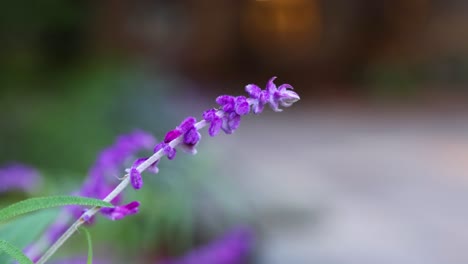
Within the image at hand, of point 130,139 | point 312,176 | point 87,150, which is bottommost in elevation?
point 130,139

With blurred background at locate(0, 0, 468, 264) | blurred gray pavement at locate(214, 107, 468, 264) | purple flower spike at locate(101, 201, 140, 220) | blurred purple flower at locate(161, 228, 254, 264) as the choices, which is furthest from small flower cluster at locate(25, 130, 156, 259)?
blurred gray pavement at locate(214, 107, 468, 264)

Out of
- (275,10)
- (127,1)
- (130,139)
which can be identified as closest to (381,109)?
(275,10)

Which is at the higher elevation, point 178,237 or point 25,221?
point 178,237

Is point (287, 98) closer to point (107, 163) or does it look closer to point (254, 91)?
point (254, 91)

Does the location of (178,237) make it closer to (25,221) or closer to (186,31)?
(25,221)

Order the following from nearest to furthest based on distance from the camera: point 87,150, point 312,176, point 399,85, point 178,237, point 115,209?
point 115,209 → point 178,237 → point 87,150 → point 312,176 → point 399,85

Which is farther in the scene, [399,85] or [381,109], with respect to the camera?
[399,85]

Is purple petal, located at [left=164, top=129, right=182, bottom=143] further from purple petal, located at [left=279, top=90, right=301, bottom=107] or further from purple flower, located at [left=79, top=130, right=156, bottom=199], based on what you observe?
purple flower, located at [left=79, top=130, right=156, bottom=199]
